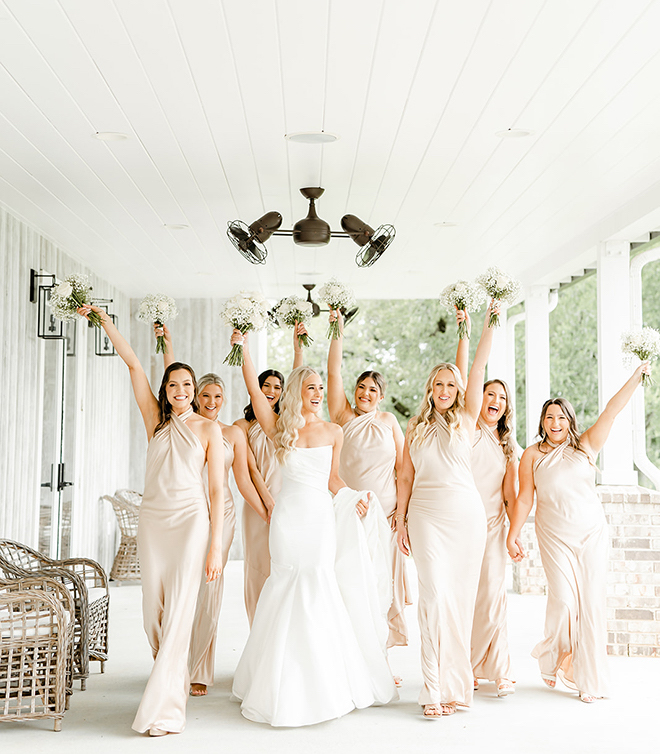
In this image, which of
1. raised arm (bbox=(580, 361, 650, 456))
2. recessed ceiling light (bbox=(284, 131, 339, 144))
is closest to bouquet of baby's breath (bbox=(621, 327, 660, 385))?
raised arm (bbox=(580, 361, 650, 456))

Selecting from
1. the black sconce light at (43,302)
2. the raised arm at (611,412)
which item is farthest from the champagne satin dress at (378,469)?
the black sconce light at (43,302)

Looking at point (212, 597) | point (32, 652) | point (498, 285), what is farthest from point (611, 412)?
point (32, 652)

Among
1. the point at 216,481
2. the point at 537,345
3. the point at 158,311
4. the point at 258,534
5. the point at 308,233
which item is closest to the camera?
the point at 216,481

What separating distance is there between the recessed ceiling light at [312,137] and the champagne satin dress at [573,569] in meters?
2.17

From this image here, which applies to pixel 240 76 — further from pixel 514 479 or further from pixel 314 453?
pixel 514 479

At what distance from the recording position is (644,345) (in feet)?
16.2

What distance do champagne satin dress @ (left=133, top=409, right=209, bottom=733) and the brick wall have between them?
115 inches

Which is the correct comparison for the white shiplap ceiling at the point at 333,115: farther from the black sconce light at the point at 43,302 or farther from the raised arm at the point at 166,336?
the raised arm at the point at 166,336

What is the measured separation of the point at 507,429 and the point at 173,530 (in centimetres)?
208

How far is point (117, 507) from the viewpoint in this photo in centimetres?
891

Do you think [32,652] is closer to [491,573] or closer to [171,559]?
[171,559]

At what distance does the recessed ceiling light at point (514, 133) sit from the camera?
4551mm

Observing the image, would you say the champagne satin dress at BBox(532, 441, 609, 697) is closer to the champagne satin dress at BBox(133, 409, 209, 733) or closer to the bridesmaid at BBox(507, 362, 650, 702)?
the bridesmaid at BBox(507, 362, 650, 702)

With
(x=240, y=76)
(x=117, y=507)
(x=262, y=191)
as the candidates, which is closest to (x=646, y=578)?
(x=262, y=191)
